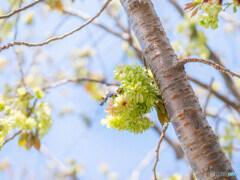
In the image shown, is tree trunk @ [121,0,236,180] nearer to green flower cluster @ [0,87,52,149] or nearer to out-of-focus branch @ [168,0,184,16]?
green flower cluster @ [0,87,52,149]

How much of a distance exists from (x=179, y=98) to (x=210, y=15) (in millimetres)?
423

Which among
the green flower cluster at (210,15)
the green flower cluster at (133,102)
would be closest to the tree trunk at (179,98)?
the green flower cluster at (133,102)

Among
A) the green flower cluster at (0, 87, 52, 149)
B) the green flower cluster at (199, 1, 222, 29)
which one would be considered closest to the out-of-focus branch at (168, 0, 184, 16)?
the green flower cluster at (199, 1, 222, 29)

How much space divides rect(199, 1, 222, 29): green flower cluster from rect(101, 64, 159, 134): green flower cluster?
1.20 ft

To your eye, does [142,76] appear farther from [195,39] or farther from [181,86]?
[195,39]

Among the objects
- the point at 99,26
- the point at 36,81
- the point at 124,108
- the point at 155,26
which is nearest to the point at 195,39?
the point at 99,26

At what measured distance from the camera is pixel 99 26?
252cm

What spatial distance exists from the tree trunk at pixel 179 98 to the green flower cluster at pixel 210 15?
230mm

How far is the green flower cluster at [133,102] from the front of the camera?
2.72ft

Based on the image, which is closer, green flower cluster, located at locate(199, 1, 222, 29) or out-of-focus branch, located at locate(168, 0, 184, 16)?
green flower cluster, located at locate(199, 1, 222, 29)

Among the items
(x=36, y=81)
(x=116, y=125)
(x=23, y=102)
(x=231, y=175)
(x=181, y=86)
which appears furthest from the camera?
(x=36, y=81)

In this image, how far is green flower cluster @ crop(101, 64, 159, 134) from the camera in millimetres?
830

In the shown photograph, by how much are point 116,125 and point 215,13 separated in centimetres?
63

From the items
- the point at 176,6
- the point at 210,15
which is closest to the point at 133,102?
the point at 210,15
